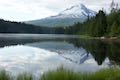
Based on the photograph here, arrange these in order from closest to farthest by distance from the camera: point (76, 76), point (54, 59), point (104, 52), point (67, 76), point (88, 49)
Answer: point (67, 76), point (76, 76), point (54, 59), point (104, 52), point (88, 49)

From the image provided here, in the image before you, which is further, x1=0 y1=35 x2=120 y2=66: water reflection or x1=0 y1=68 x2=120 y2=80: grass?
x1=0 y1=35 x2=120 y2=66: water reflection

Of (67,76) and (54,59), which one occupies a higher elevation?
(67,76)

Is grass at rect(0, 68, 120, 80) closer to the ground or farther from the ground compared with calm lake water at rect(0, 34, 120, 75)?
farther from the ground

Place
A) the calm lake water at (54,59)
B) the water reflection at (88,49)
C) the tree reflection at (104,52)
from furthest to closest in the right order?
the water reflection at (88,49) < the tree reflection at (104,52) < the calm lake water at (54,59)

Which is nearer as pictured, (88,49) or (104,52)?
(104,52)

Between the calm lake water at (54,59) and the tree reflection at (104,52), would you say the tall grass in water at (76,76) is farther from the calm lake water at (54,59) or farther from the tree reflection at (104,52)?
the tree reflection at (104,52)

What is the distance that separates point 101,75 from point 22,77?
13.8 feet

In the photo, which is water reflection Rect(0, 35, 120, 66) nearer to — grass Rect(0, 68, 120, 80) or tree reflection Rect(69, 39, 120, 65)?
tree reflection Rect(69, 39, 120, 65)

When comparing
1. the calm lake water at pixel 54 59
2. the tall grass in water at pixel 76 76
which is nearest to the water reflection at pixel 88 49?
the calm lake water at pixel 54 59

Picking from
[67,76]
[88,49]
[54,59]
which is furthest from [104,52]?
[67,76]

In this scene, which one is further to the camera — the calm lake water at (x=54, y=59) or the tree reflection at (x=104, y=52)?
the tree reflection at (x=104, y=52)

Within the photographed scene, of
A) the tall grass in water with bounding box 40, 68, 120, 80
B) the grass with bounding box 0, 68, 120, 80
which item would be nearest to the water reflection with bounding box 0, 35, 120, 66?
the tall grass in water with bounding box 40, 68, 120, 80

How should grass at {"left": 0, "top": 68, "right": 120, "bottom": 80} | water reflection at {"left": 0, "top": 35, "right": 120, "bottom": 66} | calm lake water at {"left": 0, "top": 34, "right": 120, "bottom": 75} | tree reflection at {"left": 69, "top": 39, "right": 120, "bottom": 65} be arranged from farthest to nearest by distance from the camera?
water reflection at {"left": 0, "top": 35, "right": 120, "bottom": 66}, tree reflection at {"left": 69, "top": 39, "right": 120, "bottom": 65}, calm lake water at {"left": 0, "top": 34, "right": 120, "bottom": 75}, grass at {"left": 0, "top": 68, "right": 120, "bottom": 80}

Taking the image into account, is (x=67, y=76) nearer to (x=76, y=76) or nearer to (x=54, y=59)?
(x=76, y=76)
